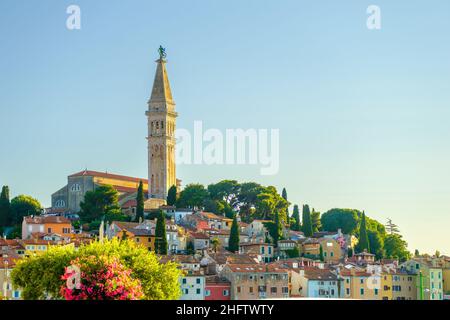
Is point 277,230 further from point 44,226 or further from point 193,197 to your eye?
point 44,226

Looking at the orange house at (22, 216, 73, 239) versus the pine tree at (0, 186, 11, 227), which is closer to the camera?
the orange house at (22, 216, 73, 239)

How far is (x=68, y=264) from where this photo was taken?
3516 cm

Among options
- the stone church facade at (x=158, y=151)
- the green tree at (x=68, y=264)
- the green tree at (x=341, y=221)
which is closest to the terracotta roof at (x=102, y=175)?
the stone church facade at (x=158, y=151)

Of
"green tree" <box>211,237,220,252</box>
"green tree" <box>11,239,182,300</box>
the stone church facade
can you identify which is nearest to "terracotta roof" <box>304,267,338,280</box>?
"green tree" <box>211,237,220,252</box>

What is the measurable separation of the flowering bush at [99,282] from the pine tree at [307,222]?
4934 cm

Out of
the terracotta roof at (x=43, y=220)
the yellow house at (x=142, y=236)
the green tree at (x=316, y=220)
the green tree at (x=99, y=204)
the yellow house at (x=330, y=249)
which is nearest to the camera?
the yellow house at (x=142, y=236)

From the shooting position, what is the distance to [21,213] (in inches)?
3063

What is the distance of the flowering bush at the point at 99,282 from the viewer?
2811 cm

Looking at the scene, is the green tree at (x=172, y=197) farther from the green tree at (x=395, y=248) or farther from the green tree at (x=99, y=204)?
the green tree at (x=395, y=248)

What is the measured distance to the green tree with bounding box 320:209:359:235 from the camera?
87375 millimetres

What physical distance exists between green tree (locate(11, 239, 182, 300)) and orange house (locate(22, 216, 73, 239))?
33769 mm

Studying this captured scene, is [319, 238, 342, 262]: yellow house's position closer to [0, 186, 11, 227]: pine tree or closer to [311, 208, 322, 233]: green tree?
[311, 208, 322, 233]: green tree
